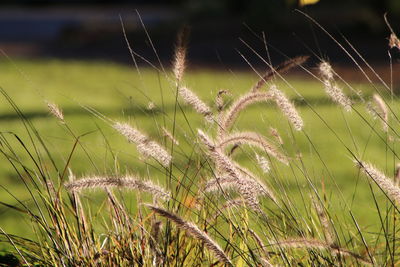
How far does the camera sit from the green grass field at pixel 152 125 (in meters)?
5.82

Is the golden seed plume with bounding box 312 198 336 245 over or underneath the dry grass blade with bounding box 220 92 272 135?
underneath

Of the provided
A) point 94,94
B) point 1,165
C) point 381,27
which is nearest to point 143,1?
point 381,27

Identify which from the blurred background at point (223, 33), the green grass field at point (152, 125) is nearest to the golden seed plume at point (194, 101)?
the green grass field at point (152, 125)

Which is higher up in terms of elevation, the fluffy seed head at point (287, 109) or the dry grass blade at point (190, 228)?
the fluffy seed head at point (287, 109)

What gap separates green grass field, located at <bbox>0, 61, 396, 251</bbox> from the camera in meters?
5.82

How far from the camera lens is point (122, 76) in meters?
14.6

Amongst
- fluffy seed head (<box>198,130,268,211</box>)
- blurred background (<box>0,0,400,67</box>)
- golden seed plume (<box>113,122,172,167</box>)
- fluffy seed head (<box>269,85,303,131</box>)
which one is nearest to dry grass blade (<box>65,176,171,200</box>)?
golden seed plume (<box>113,122,172,167</box>)

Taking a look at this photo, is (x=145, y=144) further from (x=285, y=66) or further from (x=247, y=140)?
(x=285, y=66)

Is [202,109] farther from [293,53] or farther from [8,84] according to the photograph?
[293,53]

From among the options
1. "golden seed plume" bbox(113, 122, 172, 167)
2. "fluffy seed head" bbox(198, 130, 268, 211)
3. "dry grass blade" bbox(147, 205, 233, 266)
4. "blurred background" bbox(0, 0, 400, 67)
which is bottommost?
"dry grass blade" bbox(147, 205, 233, 266)

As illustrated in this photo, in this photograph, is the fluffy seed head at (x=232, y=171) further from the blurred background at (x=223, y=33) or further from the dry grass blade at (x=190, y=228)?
the blurred background at (x=223, y=33)

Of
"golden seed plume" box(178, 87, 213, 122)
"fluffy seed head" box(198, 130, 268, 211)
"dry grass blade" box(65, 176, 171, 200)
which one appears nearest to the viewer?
"fluffy seed head" box(198, 130, 268, 211)

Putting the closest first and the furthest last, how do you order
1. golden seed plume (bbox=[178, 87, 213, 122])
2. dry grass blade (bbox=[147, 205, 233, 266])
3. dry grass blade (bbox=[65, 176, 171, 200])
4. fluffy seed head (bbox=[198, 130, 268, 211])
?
dry grass blade (bbox=[147, 205, 233, 266]), fluffy seed head (bbox=[198, 130, 268, 211]), dry grass blade (bbox=[65, 176, 171, 200]), golden seed plume (bbox=[178, 87, 213, 122])

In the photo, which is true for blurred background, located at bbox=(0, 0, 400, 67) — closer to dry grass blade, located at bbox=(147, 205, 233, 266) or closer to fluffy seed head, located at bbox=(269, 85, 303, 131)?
fluffy seed head, located at bbox=(269, 85, 303, 131)
